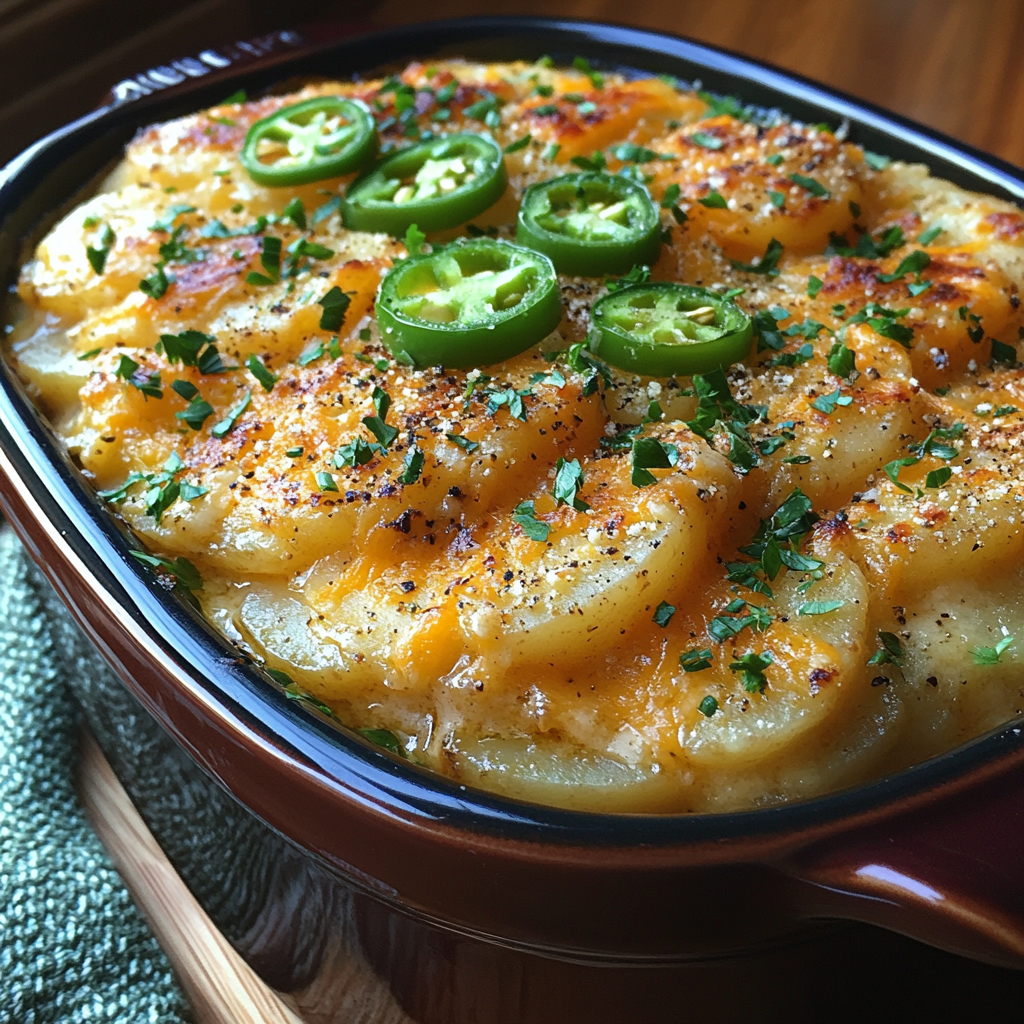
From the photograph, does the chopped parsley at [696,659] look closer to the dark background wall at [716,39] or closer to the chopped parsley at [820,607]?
the chopped parsley at [820,607]

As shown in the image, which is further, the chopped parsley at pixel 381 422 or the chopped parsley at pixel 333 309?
the chopped parsley at pixel 333 309

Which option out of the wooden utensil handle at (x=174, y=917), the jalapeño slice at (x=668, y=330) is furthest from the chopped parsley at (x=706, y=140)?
the wooden utensil handle at (x=174, y=917)

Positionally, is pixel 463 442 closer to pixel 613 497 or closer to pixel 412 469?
pixel 412 469

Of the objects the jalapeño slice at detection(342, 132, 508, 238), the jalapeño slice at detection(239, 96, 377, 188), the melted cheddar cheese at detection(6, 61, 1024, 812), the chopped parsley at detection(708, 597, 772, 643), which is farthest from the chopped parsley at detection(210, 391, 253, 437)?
the chopped parsley at detection(708, 597, 772, 643)

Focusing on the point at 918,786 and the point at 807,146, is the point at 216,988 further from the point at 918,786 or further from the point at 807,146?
the point at 807,146

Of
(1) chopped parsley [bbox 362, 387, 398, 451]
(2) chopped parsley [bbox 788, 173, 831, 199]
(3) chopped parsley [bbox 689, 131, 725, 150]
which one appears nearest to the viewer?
(1) chopped parsley [bbox 362, 387, 398, 451]

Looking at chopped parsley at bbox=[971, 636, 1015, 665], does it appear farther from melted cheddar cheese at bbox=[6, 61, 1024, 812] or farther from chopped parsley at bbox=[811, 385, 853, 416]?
chopped parsley at bbox=[811, 385, 853, 416]
